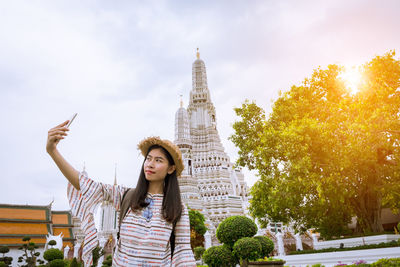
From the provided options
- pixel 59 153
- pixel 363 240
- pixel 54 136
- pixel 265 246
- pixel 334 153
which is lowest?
pixel 363 240

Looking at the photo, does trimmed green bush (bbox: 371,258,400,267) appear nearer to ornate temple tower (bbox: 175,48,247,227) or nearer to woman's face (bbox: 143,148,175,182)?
woman's face (bbox: 143,148,175,182)

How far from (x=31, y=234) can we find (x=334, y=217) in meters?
24.8

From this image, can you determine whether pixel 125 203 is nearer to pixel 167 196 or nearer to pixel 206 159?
pixel 167 196

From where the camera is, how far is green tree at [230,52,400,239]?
1318cm

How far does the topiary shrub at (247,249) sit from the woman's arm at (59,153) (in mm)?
10515

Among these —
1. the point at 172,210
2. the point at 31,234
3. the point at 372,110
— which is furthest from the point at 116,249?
the point at 31,234

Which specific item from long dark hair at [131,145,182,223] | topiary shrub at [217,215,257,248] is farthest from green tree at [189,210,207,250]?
long dark hair at [131,145,182,223]

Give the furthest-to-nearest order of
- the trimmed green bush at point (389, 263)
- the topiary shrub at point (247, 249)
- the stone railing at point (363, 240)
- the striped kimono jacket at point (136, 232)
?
the stone railing at point (363, 240)
the topiary shrub at point (247, 249)
the trimmed green bush at point (389, 263)
the striped kimono jacket at point (136, 232)

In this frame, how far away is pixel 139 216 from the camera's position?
275cm

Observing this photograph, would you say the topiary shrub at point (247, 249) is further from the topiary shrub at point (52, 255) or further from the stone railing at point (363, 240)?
the topiary shrub at point (52, 255)

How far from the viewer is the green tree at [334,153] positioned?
43.2ft

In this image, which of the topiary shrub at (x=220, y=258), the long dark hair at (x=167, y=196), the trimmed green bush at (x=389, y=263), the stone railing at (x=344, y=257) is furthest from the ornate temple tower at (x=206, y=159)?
the long dark hair at (x=167, y=196)

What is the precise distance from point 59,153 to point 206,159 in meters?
57.4

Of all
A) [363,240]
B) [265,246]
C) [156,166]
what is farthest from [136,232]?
[363,240]
